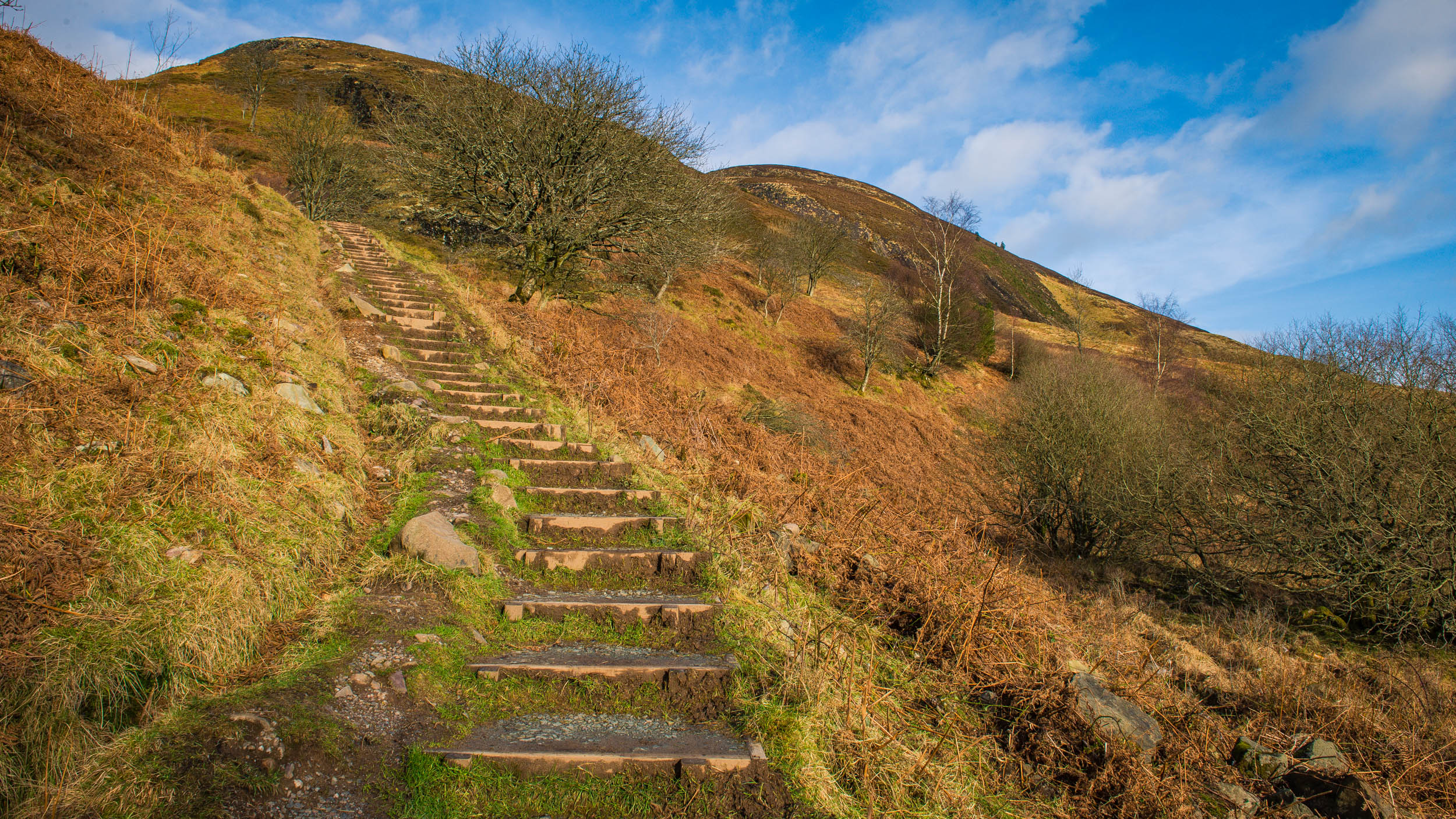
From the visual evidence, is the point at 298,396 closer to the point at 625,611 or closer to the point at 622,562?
the point at 622,562

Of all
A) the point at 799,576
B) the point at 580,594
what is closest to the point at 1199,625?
the point at 799,576

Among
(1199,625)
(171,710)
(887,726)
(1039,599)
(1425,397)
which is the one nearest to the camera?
(171,710)

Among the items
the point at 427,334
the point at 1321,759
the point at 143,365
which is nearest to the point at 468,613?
the point at 143,365

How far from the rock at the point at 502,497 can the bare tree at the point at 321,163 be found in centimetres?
2344

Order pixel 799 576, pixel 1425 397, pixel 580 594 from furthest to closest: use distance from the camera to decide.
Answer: pixel 1425 397 < pixel 799 576 < pixel 580 594

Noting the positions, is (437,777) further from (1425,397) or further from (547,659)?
(1425,397)

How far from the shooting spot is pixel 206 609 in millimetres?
3498

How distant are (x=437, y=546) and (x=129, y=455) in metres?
2.06

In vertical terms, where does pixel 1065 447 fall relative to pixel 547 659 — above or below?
above

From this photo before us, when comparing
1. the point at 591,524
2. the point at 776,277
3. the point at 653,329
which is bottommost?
the point at 591,524

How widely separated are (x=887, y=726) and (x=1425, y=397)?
1304 centimetres

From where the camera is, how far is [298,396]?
6434 mm

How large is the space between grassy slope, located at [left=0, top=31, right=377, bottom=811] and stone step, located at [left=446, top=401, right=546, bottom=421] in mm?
1333

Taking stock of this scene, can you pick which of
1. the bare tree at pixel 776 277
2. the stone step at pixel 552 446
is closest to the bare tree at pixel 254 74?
the bare tree at pixel 776 277
